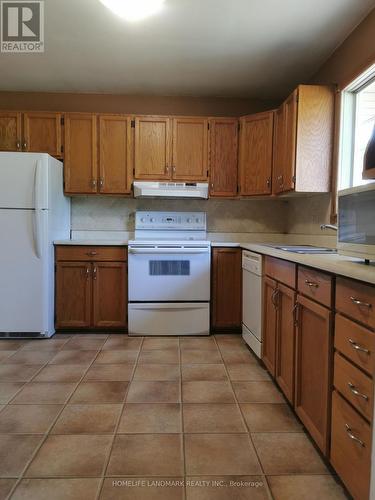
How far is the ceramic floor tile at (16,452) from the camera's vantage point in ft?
4.70

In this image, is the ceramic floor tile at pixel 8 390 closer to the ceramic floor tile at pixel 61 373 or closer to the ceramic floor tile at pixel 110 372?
the ceramic floor tile at pixel 61 373

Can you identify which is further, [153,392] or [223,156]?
[223,156]

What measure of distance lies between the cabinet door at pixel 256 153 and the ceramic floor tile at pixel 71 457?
2.52 m

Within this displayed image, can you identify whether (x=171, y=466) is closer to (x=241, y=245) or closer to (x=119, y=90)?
(x=241, y=245)

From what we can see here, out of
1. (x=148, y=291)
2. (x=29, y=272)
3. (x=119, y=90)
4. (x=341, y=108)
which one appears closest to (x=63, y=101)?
(x=119, y=90)

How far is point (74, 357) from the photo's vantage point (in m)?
2.70

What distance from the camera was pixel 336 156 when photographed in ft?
8.57

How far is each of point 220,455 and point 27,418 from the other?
3.43ft

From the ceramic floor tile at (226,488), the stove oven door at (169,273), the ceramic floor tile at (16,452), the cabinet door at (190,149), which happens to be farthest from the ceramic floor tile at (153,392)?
the cabinet door at (190,149)

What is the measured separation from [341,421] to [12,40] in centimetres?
337

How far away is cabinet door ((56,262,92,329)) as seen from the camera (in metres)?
3.25

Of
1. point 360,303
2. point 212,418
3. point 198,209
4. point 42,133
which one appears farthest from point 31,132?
point 360,303

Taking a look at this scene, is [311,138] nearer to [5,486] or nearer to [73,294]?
[73,294]

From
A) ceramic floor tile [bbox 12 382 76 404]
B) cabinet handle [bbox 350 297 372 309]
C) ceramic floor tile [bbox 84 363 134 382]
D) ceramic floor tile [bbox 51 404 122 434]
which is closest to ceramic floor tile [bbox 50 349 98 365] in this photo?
ceramic floor tile [bbox 84 363 134 382]
